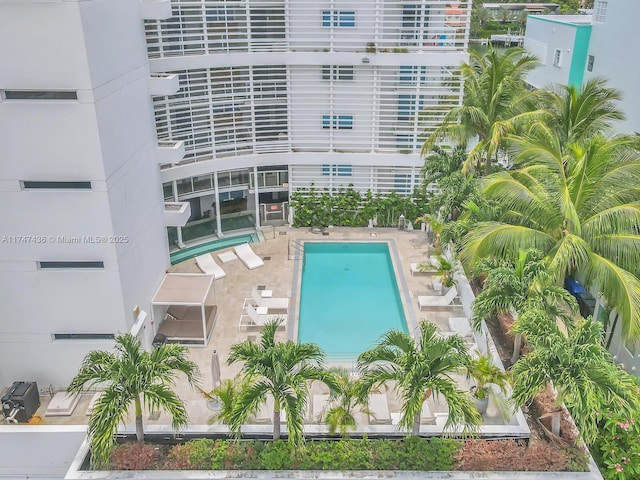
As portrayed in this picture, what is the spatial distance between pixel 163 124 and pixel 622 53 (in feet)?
58.1

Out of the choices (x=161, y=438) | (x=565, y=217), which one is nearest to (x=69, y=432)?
(x=161, y=438)

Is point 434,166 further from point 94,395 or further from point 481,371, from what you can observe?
point 94,395

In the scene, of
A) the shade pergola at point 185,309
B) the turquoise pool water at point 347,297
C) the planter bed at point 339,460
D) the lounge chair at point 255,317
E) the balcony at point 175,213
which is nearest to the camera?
the planter bed at point 339,460

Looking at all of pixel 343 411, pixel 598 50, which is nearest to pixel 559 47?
pixel 598 50

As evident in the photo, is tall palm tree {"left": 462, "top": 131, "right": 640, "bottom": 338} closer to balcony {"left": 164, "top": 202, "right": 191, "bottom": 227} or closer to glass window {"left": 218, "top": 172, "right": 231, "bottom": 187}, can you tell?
balcony {"left": 164, "top": 202, "right": 191, "bottom": 227}

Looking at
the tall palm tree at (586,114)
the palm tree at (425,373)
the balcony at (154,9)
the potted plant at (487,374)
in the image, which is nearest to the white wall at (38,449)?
the palm tree at (425,373)

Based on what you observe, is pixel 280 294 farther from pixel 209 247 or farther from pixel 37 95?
pixel 37 95

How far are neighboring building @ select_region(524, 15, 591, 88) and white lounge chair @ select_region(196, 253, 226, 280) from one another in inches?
710

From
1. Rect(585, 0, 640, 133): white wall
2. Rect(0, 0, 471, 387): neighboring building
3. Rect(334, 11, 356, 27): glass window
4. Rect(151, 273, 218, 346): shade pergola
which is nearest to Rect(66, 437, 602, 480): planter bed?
Rect(0, 0, 471, 387): neighboring building

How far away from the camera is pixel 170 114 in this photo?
19.6m

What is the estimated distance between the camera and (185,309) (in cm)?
1750

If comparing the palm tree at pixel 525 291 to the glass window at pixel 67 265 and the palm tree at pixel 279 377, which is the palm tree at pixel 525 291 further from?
the glass window at pixel 67 265

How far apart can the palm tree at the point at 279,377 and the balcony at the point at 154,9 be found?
10.7 meters

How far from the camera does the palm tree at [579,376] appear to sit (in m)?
9.17
